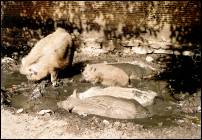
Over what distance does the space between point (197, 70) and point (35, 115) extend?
392 cm

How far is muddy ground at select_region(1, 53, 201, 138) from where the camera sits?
675 centimetres

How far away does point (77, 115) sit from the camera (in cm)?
733

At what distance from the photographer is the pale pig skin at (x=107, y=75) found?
8609 millimetres

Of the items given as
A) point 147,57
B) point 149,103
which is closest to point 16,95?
point 149,103

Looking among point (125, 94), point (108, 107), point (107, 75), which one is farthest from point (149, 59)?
point (108, 107)

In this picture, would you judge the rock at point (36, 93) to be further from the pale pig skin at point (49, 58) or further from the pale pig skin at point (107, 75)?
the pale pig skin at point (107, 75)

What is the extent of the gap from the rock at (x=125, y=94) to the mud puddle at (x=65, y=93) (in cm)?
14

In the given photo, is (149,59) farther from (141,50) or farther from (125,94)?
(125,94)

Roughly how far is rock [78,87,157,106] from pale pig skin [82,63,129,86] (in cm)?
43

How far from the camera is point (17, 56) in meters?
10.2

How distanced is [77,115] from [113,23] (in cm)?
364

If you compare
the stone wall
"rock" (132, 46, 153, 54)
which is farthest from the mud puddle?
the stone wall

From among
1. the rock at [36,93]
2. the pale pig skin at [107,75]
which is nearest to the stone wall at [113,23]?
the pale pig skin at [107,75]

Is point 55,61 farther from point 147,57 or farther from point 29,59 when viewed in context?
point 147,57
